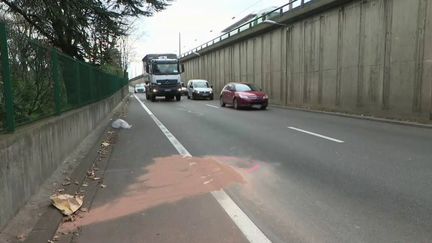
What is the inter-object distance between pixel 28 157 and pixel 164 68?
29954 millimetres

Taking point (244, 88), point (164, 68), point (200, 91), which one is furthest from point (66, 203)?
point (200, 91)

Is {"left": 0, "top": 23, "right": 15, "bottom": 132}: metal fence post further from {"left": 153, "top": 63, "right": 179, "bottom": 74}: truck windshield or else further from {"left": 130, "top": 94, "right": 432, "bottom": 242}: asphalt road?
{"left": 153, "top": 63, "right": 179, "bottom": 74}: truck windshield

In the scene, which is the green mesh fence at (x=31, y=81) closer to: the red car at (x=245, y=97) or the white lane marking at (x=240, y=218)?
the white lane marking at (x=240, y=218)

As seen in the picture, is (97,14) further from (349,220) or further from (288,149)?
(349,220)

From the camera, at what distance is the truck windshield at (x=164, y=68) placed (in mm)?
34938

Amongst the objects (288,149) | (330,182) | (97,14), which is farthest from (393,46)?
(330,182)

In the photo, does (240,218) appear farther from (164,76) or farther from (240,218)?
(164,76)

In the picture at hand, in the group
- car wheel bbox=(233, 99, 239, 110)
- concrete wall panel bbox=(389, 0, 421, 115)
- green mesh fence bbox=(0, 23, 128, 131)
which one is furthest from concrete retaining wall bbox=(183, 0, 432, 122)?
green mesh fence bbox=(0, 23, 128, 131)

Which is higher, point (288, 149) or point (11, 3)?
point (11, 3)

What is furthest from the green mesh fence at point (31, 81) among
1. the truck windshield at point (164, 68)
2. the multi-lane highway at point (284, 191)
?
the truck windshield at point (164, 68)

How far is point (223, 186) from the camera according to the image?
6.38 metres

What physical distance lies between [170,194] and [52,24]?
30.9 ft

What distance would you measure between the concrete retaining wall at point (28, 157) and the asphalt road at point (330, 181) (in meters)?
2.64

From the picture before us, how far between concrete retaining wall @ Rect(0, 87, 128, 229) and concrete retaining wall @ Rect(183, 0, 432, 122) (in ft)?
40.5
